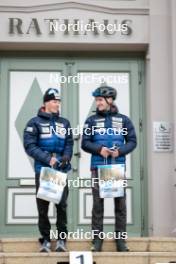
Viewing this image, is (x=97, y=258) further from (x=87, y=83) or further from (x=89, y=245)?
(x=87, y=83)

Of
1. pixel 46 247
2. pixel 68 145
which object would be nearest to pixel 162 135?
pixel 68 145

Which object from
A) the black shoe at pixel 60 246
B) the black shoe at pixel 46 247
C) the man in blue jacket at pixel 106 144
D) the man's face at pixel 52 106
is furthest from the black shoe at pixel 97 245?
the man's face at pixel 52 106

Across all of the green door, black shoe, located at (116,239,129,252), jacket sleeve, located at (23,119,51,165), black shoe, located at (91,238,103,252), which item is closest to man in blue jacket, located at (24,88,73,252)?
jacket sleeve, located at (23,119,51,165)

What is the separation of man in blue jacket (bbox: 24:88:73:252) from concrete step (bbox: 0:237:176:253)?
0.23m

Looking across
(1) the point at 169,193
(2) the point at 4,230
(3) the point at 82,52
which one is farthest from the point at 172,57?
(2) the point at 4,230

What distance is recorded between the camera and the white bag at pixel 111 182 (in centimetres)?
595

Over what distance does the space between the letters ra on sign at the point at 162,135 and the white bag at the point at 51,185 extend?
7.59 feet

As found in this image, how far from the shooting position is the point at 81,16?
26.7ft

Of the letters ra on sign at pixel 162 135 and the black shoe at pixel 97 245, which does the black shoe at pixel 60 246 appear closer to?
the black shoe at pixel 97 245

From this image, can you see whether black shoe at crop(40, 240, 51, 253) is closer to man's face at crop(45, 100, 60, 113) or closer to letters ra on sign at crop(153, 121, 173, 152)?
man's face at crop(45, 100, 60, 113)

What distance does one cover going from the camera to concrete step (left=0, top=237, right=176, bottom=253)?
20.4 ft

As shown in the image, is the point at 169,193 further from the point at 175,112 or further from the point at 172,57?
the point at 172,57

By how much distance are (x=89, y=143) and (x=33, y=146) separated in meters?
0.56

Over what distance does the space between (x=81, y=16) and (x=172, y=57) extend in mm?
1338
